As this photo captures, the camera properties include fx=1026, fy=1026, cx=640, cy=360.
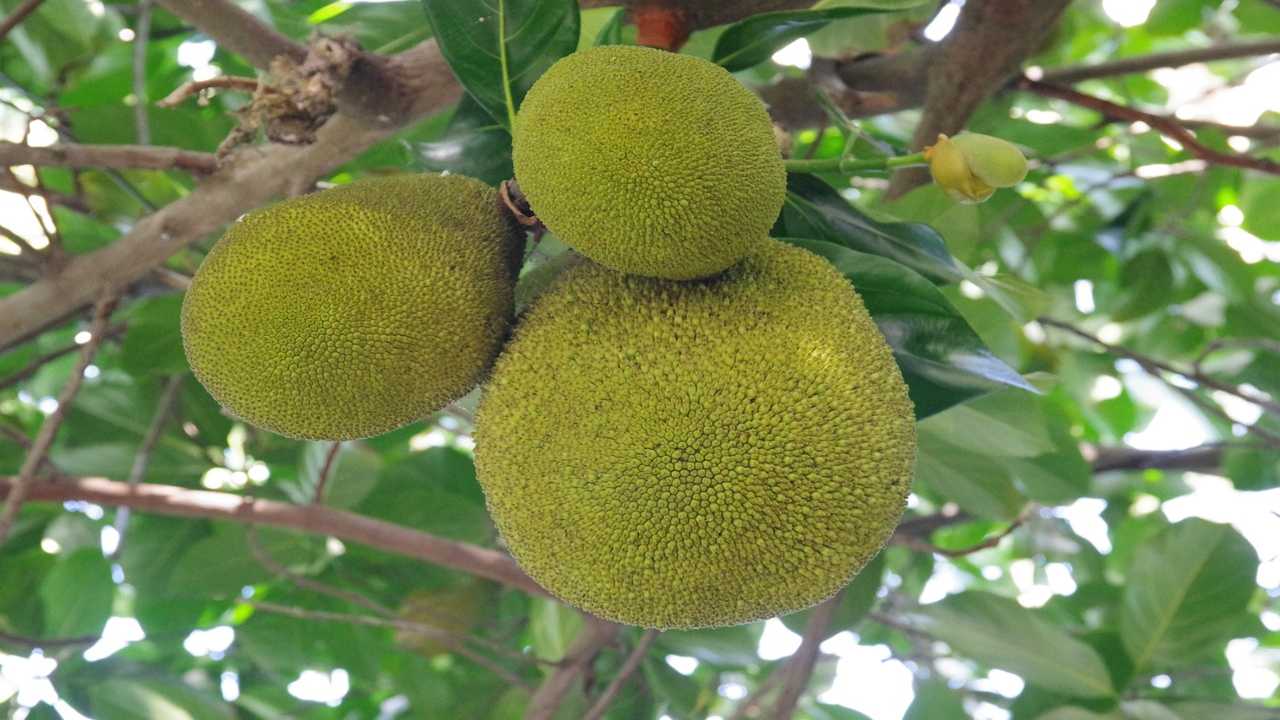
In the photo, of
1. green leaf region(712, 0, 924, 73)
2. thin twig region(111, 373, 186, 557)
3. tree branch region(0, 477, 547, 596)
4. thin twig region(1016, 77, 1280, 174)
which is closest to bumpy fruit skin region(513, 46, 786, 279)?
green leaf region(712, 0, 924, 73)

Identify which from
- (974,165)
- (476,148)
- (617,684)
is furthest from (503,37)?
(617,684)

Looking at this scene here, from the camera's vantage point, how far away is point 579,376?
71 cm

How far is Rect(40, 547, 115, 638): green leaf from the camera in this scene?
1600mm

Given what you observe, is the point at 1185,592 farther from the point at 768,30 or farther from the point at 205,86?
the point at 205,86

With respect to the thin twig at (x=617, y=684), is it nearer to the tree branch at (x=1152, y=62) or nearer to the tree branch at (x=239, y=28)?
the tree branch at (x=239, y=28)

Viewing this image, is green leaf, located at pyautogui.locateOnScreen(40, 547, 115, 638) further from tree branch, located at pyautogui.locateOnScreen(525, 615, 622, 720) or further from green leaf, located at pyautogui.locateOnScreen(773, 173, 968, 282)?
green leaf, located at pyautogui.locateOnScreen(773, 173, 968, 282)

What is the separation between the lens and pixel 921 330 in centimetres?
88

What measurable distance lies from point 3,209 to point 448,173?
3.84 ft

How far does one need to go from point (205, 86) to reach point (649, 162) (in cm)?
48

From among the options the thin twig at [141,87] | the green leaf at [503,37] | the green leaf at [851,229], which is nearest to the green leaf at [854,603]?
the green leaf at [851,229]

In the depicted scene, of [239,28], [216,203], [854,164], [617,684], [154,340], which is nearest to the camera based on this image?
[854,164]

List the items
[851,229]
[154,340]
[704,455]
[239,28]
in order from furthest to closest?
[154,340]
[239,28]
[851,229]
[704,455]

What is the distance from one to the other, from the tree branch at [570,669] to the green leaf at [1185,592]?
0.74 m

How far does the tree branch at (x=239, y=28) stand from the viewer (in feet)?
3.39
